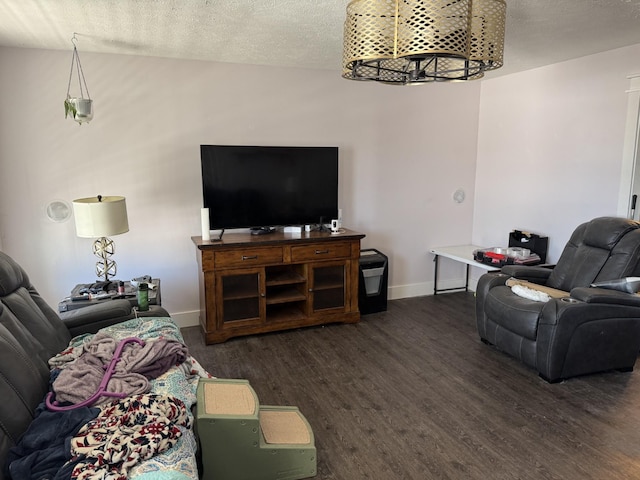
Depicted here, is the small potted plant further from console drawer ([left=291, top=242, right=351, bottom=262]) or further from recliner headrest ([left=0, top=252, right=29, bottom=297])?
console drawer ([left=291, top=242, right=351, bottom=262])

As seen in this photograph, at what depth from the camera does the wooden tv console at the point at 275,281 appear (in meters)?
3.54

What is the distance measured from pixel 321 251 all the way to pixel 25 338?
7.52 feet

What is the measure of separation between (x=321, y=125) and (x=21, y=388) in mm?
3230

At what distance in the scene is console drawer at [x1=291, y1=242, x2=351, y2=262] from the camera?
3757mm

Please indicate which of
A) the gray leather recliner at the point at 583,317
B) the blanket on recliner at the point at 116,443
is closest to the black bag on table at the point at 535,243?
the gray leather recliner at the point at 583,317

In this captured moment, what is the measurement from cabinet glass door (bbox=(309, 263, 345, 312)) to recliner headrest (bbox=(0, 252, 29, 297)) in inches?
84.5

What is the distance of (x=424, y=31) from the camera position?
1.69 meters

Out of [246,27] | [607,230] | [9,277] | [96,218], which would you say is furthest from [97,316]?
[607,230]

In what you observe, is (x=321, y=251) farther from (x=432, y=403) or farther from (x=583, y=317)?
(x=583, y=317)

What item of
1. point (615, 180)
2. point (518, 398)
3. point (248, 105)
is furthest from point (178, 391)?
point (615, 180)

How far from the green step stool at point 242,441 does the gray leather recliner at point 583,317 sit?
5.58 ft

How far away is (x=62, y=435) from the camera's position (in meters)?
1.60

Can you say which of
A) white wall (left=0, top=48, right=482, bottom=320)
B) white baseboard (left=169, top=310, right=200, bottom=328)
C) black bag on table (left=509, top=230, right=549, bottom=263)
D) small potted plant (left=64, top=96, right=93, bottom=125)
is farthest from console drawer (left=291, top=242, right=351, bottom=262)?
small potted plant (left=64, top=96, right=93, bottom=125)

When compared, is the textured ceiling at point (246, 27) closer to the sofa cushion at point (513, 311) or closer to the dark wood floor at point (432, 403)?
the sofa cushion at point (513, 311)
